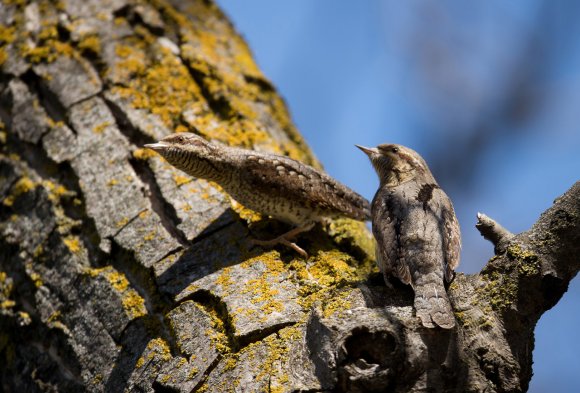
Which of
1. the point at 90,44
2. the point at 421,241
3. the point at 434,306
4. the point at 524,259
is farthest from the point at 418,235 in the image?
the point at 90,44

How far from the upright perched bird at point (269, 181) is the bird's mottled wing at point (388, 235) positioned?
9.2 inches

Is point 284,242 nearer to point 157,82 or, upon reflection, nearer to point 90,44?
point 157,82

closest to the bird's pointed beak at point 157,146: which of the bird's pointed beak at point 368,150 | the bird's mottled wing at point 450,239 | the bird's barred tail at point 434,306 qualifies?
the bird's pointed beak at point 368,150

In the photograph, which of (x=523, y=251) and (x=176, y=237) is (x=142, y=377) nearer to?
(x=176, y=237)

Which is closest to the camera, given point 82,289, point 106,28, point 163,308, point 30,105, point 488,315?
point 488,315

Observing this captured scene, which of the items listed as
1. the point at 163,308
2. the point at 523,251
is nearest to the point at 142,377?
the point at 163,308

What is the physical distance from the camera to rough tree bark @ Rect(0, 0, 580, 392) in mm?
2520

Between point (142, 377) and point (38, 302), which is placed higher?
point (38, 302)

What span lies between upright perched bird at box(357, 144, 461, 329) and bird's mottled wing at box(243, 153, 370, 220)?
0.53ft

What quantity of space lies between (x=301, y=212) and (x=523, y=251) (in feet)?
4.56

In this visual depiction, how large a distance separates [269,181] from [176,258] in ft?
2.39

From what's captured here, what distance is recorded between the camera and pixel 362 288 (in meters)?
2.88

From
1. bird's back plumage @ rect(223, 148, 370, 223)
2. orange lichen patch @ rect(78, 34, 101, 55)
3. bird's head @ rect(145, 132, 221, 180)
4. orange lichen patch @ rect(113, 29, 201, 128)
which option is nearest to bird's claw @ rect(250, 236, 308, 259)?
bird's back plumage @ rect(223, 148, 370, 223)

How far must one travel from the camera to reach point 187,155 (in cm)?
369
